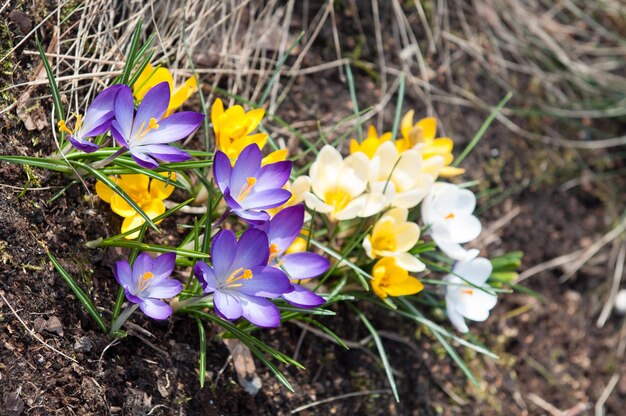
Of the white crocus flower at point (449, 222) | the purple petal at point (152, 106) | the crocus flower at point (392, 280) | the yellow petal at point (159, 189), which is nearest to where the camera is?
the purple petal at point (152, 106)

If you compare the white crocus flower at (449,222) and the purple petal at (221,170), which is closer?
the purple petal at (221,170)

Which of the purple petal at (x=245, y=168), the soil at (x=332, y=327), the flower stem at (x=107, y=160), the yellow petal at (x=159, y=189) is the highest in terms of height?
the flower stem at (x=107, y=160)

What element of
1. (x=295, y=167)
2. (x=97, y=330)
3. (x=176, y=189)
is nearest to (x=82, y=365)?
(x=97, y=330)

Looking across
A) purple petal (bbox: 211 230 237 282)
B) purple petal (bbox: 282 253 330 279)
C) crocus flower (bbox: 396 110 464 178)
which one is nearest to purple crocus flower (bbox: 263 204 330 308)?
purple petal (bbox: 282 253 330 279)

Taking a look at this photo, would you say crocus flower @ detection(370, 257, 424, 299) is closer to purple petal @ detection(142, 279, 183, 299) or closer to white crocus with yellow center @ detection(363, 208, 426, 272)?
white crocus with yellow center @ detection(363, 208, 426, 272)

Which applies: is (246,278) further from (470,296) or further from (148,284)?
(470,296)

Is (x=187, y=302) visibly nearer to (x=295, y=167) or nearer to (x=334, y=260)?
(x=334, y=260)

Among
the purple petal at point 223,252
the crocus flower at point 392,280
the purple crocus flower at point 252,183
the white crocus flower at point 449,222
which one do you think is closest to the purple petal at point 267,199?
the purple crocus flower at point 252,183

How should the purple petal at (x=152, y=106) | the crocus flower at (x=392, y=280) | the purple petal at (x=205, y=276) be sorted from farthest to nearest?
1. the crocus flower at (x=392, y=280)
2. the purple petal at (x=152, y=106)
3. the purple petal at (x=205, y=276)

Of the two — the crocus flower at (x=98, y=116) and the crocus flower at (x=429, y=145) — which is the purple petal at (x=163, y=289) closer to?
the crocus flower at (x=98, y=116)
